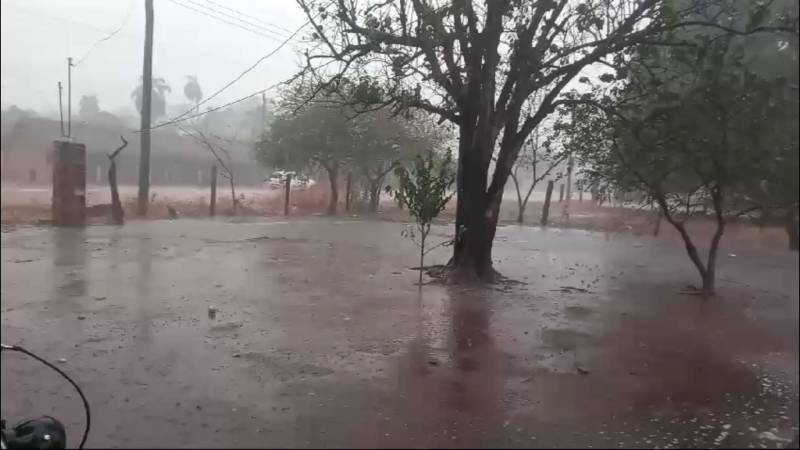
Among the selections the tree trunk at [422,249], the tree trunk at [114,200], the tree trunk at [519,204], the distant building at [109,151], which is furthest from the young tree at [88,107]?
the tree trunk at [519,204]

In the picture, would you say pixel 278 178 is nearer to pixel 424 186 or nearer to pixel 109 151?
pixel 424 186

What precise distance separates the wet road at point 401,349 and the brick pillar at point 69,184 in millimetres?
161

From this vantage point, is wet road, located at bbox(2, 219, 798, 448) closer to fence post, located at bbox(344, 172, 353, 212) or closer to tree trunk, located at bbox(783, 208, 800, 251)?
tree trunk, located at bbox(783, 208, 800, 251)

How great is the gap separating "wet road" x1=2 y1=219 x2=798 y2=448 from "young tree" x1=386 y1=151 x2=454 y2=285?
339 mm

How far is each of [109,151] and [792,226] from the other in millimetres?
3296

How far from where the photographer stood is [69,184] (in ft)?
10.6

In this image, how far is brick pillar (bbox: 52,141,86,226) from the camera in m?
2.88

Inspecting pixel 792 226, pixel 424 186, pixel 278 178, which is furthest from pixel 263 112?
pixel 792 226

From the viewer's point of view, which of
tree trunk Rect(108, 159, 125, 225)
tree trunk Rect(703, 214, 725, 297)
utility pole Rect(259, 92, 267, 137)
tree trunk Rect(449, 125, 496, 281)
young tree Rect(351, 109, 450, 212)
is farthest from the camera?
tree trunk Rect(449, 125, 496, 281)

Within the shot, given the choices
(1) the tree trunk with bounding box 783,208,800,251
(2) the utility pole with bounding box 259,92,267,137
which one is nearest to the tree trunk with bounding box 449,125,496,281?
(2) the utility pole with bounding box 259,92,267,137

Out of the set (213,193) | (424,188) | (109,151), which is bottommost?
(213,193)

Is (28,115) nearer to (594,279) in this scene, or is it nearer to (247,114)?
(247,114)

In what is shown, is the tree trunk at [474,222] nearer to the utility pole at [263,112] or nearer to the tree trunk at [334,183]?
the tree trunk at [334,183]

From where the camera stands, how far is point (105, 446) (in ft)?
6.91
